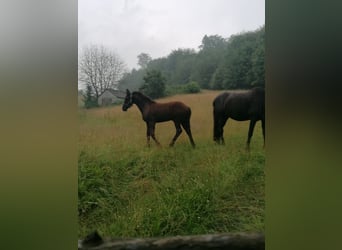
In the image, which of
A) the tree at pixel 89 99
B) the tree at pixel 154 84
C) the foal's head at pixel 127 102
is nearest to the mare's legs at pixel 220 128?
the tree at pixel 154 84

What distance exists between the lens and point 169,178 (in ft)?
5.98

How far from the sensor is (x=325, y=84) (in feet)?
5.11

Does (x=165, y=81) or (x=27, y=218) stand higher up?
(x=165, y=81)

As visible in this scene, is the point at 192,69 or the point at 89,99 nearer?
the point at 89,99

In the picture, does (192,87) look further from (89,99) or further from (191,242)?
(191,242)

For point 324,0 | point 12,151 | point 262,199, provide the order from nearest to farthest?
1. point 12,151
2. point 324,0
3. point 262,199

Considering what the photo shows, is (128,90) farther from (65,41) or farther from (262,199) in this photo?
(262,199)

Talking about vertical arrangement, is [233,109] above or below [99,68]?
below

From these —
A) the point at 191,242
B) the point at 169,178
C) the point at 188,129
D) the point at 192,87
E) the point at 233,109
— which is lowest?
the point at 191,242

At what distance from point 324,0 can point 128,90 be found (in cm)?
97

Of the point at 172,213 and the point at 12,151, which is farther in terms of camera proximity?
the point at 172,213

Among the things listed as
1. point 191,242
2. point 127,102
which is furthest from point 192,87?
point 191,242

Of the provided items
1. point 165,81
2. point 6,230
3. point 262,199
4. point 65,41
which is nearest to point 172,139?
point 165,81

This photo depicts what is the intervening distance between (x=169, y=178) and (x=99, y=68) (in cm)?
64
